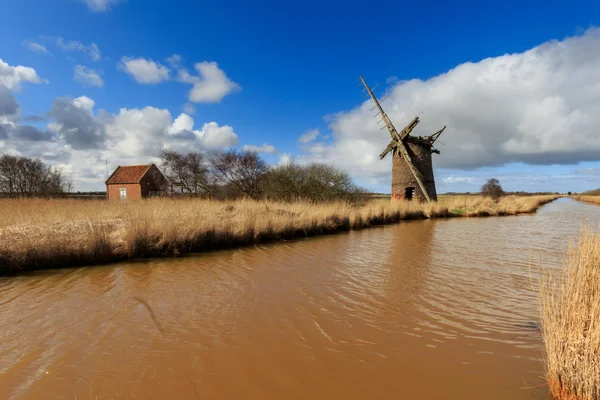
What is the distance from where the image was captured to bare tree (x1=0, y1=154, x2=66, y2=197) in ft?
91.4

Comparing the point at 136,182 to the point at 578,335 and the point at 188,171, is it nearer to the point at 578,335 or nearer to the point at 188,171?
the point at 188,171

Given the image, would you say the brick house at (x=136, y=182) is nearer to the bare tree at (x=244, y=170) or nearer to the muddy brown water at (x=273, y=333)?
the bare tree at (x=244, y=170)

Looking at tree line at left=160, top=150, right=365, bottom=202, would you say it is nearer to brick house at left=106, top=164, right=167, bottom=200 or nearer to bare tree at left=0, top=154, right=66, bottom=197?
brick house at left=106, top=164, right=167, bottom=200

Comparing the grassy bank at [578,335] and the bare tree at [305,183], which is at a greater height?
the bare tree at [305,183]

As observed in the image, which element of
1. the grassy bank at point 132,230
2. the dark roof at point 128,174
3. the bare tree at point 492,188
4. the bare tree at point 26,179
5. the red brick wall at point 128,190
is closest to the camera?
the grassy bank at point 132,230

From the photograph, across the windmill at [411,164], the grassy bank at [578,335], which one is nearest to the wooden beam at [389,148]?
the windmill at [411,164]

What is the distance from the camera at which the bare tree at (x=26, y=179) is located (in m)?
27.9

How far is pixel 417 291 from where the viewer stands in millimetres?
5262

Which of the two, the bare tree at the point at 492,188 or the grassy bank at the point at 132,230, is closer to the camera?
the grassy bank at the point at 132,230

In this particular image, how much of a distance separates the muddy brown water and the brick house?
29484mm

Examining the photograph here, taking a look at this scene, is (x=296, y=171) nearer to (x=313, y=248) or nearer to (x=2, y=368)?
(x=313, y=248)

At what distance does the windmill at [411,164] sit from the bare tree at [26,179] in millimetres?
30504

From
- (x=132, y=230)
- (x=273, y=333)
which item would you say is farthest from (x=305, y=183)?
(x=273, y=333)

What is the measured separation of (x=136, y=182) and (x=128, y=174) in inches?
113
